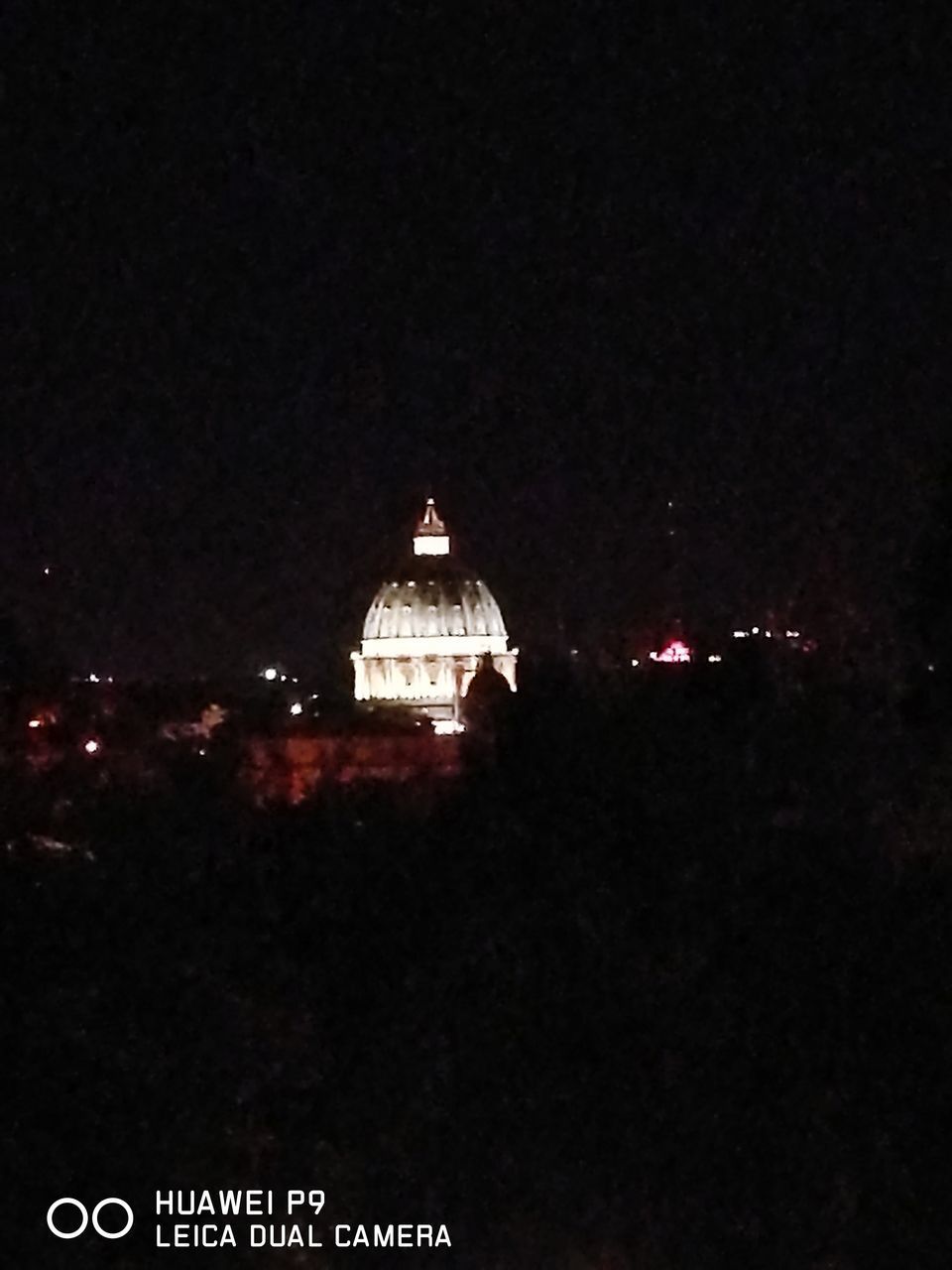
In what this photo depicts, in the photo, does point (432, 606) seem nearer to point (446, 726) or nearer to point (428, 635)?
point (428, 635)

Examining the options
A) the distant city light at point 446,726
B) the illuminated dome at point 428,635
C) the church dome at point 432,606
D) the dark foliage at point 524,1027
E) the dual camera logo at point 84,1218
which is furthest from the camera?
the church dome at point 432,606

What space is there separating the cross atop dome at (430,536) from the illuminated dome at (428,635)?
17 cm

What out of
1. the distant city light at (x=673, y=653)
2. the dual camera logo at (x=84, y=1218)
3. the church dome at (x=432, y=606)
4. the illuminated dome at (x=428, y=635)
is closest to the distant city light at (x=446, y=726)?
the distant city light at (x=673, y=653)

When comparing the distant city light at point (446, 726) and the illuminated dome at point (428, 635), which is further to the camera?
the illuminated dome at point (428, 635)

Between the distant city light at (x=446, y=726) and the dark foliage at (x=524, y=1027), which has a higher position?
the distant city light at (x=446, y=726)

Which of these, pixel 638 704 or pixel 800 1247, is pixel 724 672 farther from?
pixel 800 1247

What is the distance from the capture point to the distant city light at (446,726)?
223ft

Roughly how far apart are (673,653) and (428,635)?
29618 millimetres

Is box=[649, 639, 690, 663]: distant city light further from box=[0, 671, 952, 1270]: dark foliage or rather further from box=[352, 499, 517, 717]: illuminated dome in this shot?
box=[0, 671, 952, 1270]: dark foliage

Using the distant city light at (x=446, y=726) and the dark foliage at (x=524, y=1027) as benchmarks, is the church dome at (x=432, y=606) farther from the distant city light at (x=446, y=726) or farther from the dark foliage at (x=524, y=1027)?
the dark foliage at (x=524, y=1027)

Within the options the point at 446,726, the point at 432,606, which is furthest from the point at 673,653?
the point at 432,606

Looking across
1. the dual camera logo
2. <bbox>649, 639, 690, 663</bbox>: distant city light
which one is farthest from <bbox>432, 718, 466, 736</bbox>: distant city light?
the dual camera logo

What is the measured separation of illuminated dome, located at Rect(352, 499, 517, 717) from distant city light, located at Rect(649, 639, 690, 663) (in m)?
21.4

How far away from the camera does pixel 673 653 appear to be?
6812 centimetres
